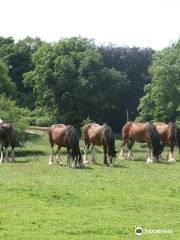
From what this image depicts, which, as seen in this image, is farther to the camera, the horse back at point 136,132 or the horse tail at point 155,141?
the horse back at point 136,132

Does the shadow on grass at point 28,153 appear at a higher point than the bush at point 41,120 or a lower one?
higher

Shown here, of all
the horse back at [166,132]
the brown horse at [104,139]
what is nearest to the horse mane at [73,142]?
the brown horse at [104,139]

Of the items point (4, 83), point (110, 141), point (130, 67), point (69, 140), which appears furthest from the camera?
point (130, 67)

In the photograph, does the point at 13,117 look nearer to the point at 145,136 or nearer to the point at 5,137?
the point at 5,137

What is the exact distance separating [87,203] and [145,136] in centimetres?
1605

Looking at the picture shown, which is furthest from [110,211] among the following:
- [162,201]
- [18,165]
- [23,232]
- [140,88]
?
[140,88]

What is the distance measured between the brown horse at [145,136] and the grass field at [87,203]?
4260 millimetres

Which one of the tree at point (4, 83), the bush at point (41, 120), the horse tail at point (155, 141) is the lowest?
the bush at point (41, 120)

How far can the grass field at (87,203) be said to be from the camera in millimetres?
12555

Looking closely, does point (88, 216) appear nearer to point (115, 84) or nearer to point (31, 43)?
point (115, 84)

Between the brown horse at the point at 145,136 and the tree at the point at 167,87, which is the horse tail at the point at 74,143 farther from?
the tree at the point at 167,87

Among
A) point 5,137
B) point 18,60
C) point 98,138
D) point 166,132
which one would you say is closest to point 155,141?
point 166,132

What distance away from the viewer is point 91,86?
68375 millimetres

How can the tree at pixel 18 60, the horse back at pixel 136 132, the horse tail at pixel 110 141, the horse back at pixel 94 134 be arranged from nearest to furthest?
the horse tail at pixel 110 141 < the horse back at pixel 94 134 < the horse back at pixel 136 132 < the tree at pixel 18 60
